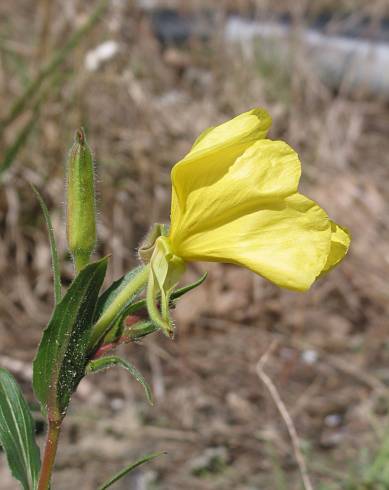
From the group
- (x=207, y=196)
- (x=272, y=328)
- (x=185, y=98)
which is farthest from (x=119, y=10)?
(x=207, y=196)

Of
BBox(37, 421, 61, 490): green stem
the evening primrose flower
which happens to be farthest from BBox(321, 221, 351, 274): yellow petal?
BBox(37, 421, 61, 490): green stem

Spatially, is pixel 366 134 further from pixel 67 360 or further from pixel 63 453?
pixel 67 360

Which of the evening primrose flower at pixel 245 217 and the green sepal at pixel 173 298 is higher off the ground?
the evening primrose flower at pixel 245 217

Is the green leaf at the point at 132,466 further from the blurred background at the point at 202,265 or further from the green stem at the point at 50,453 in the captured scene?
the blurred background at the point at 202,265

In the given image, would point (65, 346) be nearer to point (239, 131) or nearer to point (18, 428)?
point (18, 428)

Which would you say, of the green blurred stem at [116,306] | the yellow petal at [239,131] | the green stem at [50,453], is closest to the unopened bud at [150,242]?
the green blurred stem at [116,306]

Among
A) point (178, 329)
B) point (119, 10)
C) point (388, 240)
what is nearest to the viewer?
point (178, 329)

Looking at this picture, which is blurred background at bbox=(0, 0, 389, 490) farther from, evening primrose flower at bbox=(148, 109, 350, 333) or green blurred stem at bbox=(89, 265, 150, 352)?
evening primrose flower at bbox=(148, 109, 350, 333)
